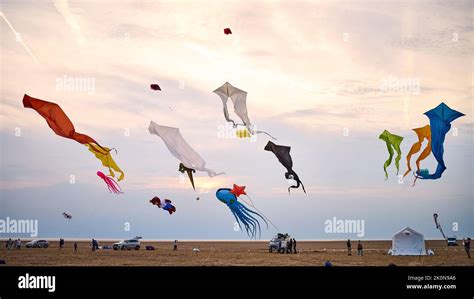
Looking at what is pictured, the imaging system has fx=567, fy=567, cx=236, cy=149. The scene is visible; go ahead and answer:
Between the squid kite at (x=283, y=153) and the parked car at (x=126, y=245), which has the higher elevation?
the squid kite at (x=283, y=153)

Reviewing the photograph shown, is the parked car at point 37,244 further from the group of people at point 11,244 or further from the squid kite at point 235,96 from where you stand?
the squid kite at point 235,96

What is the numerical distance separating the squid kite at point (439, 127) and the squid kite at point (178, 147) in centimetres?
1416

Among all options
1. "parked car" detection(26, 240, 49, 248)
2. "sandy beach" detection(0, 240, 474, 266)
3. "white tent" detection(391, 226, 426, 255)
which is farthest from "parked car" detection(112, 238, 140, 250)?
"white tent" detection(391, 226, 426, 255)

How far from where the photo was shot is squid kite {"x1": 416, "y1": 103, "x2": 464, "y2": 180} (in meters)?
36.6

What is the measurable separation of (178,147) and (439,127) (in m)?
17.4

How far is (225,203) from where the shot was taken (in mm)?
41281

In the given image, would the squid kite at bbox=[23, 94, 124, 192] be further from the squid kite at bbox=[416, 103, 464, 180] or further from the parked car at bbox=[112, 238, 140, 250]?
the parked car at bbox=[112, 238, 140, 250]

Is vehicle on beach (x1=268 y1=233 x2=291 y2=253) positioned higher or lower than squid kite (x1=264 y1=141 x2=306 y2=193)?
lower

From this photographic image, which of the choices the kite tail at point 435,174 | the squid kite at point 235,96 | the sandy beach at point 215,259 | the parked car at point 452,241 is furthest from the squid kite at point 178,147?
the parked car at point 452,241

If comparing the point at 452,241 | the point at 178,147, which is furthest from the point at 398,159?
the point at 452,241

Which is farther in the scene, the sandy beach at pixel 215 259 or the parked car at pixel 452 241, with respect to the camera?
the parked car at pixel 452 241

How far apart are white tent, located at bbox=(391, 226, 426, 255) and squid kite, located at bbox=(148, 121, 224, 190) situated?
21.1 meters

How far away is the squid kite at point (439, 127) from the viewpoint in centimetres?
3662
